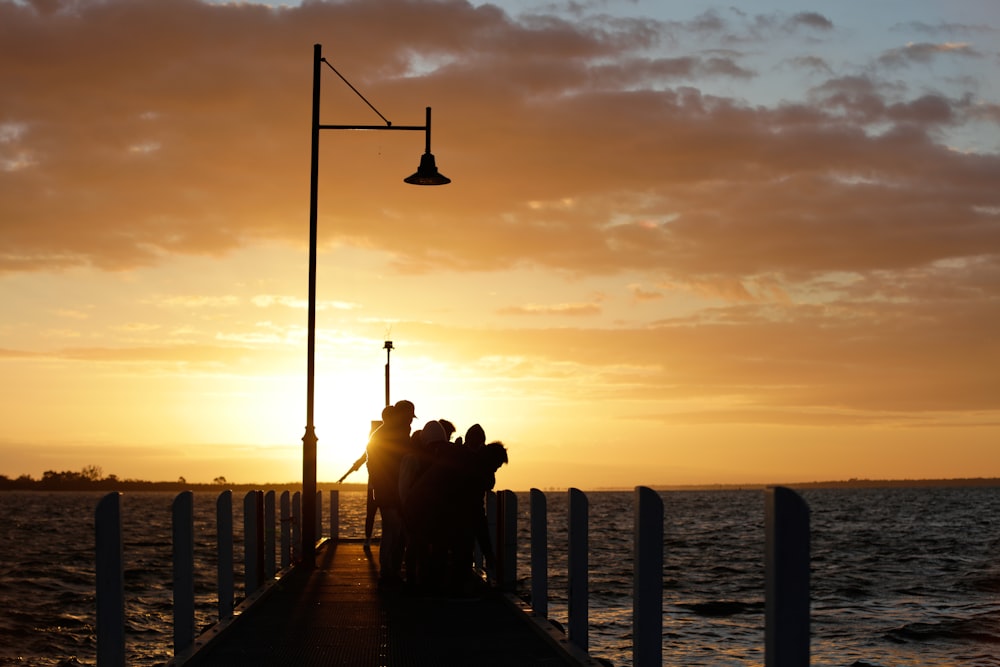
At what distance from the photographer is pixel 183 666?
8.50m

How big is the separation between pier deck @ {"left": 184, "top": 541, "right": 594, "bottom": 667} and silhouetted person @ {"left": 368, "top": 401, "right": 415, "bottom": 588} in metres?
0.43

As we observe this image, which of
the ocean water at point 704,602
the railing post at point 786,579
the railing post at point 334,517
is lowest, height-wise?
the ocean water at point 704,602

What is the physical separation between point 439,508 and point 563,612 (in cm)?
1404

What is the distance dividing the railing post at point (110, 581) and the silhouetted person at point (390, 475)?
6728 mm

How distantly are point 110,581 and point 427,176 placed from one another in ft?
40.7

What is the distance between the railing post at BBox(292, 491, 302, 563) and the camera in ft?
63.7

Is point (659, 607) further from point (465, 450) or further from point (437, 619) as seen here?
point (465, 450)

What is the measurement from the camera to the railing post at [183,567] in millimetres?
8844

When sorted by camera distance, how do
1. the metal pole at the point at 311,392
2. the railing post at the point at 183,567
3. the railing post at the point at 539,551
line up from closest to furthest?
the railing post at the point at 183,567, the railing post at the point at 539,551, the metal pole at the point at 311,392

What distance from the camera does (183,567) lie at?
9.03 metres

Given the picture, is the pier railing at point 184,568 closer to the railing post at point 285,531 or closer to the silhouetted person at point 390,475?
the silhouetted person at point 390,475

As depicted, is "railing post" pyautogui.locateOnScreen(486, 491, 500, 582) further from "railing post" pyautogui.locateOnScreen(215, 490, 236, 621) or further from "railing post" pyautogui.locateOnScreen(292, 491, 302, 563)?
"railing post" pyautogui.locateOnScreen(215, 490, 236, 621)

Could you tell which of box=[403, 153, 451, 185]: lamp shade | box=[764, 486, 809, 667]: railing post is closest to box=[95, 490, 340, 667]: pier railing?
box=[764, 486, 809, 667]: railing post

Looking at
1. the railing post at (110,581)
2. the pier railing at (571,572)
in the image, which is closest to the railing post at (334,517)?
the pier railing at (571,572)
